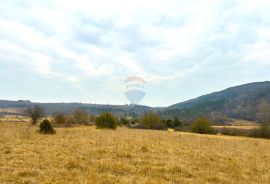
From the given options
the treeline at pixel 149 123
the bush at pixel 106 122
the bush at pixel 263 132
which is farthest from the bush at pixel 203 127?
the bush at pixel 106 122

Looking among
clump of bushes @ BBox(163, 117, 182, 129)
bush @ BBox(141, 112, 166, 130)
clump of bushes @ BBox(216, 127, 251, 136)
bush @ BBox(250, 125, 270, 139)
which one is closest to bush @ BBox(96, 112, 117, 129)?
bush @ BBox(141, 112, 166, 130)

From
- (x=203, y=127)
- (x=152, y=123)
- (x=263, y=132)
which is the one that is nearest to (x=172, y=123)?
(x=152, y=123)

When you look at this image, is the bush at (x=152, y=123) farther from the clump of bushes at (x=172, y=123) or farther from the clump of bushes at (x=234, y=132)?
the clump of bushes at (x=234, y=132)

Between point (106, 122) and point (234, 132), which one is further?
point (234, 132)

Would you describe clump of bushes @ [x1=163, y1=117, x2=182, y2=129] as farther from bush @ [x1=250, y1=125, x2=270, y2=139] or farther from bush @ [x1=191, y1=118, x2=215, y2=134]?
bush @ [x1=250, y1=125, x2=270, y2=139]

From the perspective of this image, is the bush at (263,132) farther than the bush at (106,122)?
Yes

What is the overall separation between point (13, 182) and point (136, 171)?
5.36 metres

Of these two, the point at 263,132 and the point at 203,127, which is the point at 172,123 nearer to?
the point at 203,127

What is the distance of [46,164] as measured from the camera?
16.2 metres

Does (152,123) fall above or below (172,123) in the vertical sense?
below

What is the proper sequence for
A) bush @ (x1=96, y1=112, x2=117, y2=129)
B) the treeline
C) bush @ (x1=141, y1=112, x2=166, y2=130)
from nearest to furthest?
bush @ (x1=96, y1=112, x2=117, y2=129), the treeline, bush @ (x1=141, y1=112, x2=166, y2=130)

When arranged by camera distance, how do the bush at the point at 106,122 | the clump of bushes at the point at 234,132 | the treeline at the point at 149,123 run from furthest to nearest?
the clump of bushes at the point at 234,132
the treeline at the point at 149,123
the bush at the point at 106,122

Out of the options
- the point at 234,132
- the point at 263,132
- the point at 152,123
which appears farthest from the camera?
the point at 152,123

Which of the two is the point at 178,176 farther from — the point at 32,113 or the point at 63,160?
the point at 32,113
